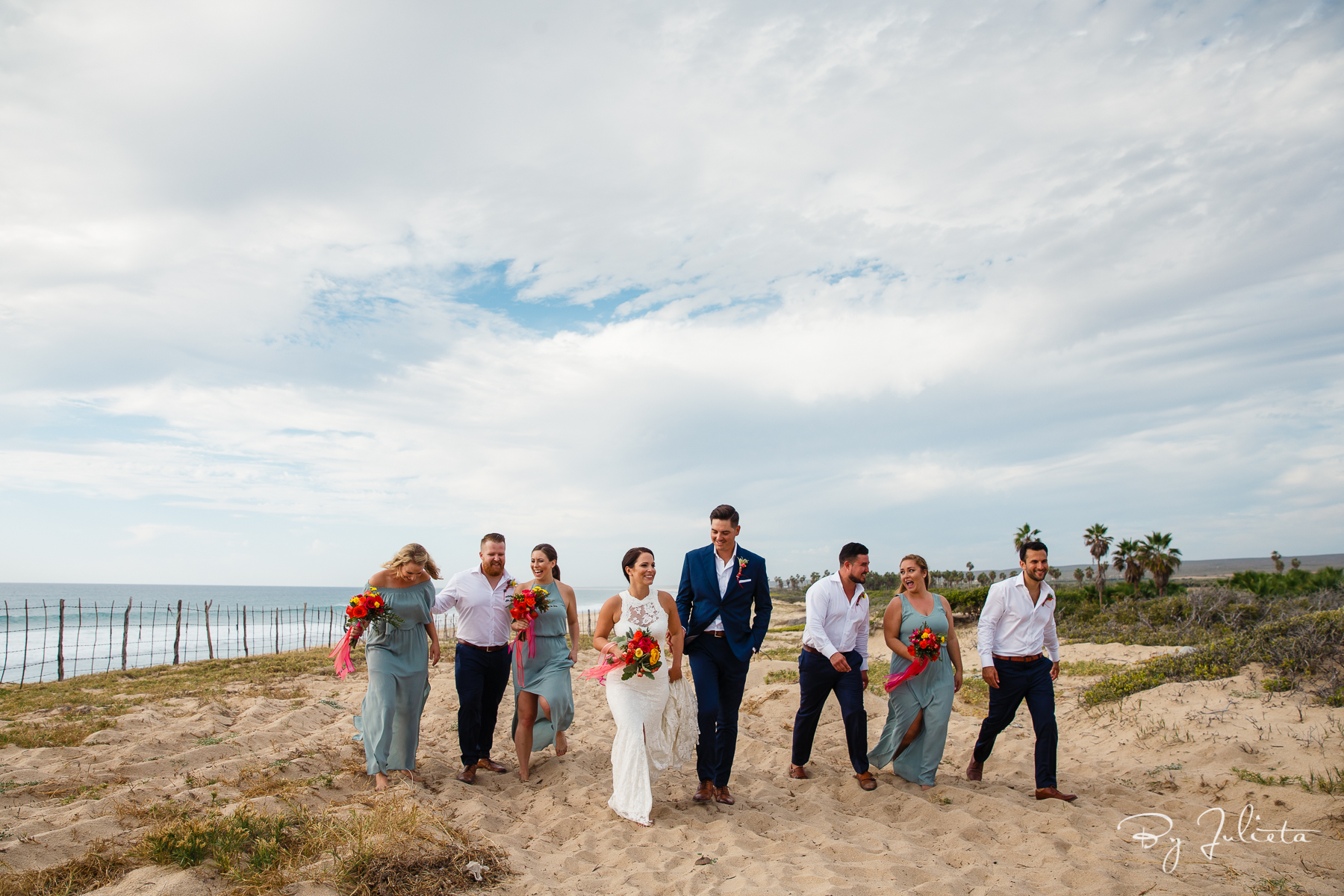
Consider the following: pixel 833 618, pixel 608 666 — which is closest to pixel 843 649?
pixel 833 618

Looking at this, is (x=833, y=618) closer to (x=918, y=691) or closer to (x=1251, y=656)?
(x=918, y=691)

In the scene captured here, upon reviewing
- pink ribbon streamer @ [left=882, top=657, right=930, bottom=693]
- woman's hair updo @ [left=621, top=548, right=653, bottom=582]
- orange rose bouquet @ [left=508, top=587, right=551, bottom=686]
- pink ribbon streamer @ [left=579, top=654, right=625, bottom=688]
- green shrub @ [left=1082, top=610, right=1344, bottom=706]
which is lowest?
green shrub @ [left=1082, top=610, right=1344, bottom=706]

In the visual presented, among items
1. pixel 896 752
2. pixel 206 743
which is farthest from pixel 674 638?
pixel 206 743

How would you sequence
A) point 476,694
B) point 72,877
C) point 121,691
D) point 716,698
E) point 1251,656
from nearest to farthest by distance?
point 72,877
point 716,698
point 476,694
point 1251,656
point 121,691

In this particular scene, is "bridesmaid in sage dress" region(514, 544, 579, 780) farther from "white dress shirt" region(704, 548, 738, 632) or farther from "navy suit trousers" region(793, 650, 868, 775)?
"navy suit trousers" region(793, 650, 868, 775)

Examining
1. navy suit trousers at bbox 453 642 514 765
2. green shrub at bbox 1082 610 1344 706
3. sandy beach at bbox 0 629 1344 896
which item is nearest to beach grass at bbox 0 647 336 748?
sandy beach at bbox 0 629 1344 896

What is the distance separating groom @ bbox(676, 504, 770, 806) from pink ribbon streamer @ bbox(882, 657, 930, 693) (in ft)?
4.94

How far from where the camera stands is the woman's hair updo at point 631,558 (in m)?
5.77

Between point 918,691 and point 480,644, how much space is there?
4.01 m

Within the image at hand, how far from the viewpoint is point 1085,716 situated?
8.80 meters

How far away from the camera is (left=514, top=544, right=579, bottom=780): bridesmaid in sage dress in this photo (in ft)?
21.6

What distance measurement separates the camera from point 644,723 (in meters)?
5.60

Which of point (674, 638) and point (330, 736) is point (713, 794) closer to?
point (674, 638)

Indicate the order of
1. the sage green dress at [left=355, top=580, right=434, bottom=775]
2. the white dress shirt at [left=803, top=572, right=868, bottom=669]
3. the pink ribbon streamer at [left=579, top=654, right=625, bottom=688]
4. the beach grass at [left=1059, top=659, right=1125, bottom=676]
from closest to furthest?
the pink ribbon streamer at [left=579, top=654, right=625, bottom=688] → the sage green dress at [left=355, top=580, right=434, bottom=775] → the white dress shirt at [left=803, top=572, right=868, bottom=669] → the beach grass at [left=1059, top=659, right=1125, bottom=676]
